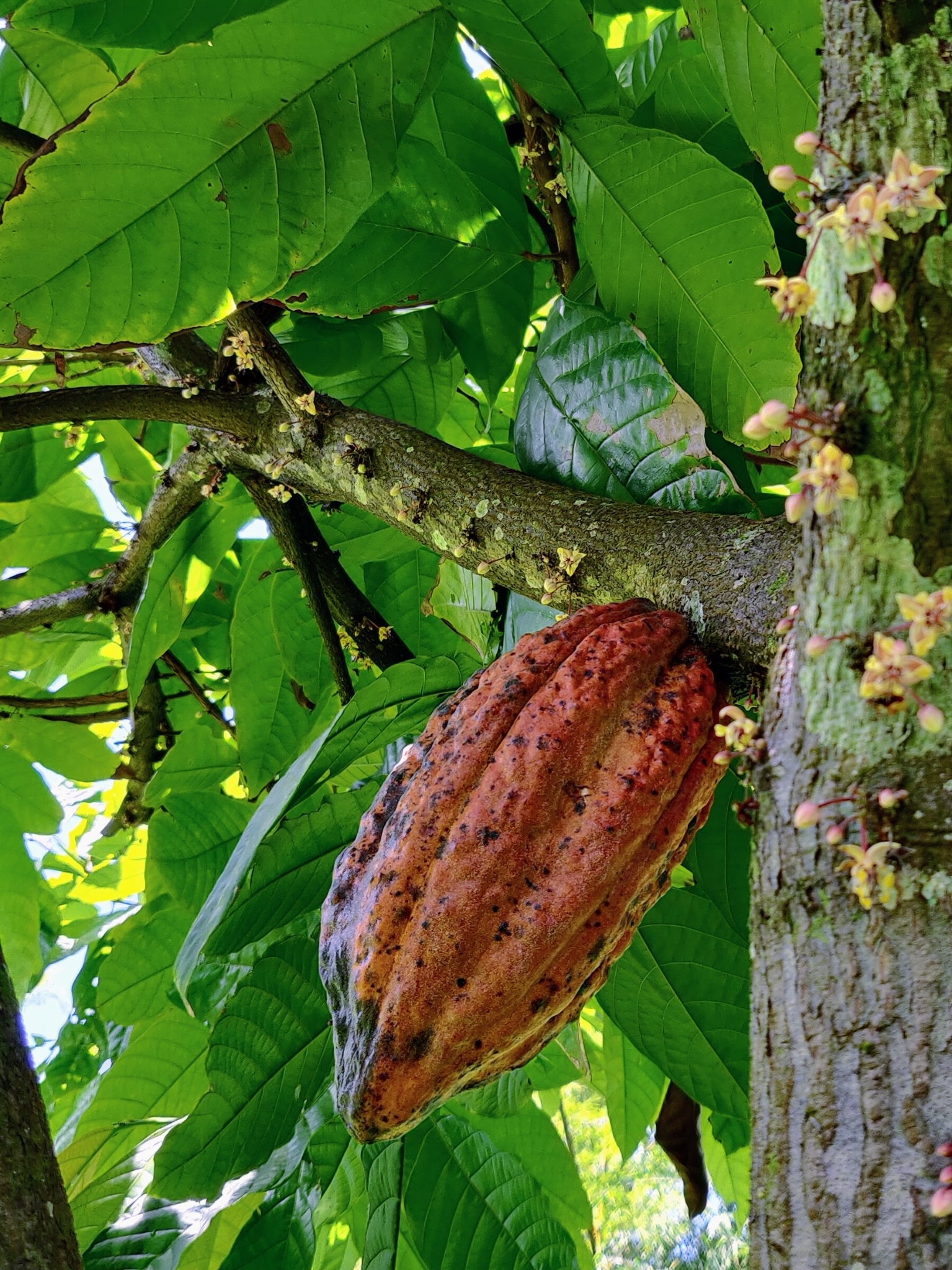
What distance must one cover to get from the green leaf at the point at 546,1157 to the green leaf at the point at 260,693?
55 cm

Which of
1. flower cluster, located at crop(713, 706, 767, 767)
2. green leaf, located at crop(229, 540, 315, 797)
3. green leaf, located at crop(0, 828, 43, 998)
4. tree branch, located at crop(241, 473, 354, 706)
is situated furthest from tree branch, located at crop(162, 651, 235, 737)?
flower cluster, located at crop(713, 706, 767, 767)

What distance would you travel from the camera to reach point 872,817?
0.47 meters

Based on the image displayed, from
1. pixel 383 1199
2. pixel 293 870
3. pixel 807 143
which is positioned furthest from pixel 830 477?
pixel 383 1199

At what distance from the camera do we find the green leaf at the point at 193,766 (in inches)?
66.2

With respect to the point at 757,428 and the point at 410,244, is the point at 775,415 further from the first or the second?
the point at 410,244

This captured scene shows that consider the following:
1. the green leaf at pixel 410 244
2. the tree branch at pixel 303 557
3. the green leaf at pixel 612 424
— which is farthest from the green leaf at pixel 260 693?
the green leaf at pixel 612 424

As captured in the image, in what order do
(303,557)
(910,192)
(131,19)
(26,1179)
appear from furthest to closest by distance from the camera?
(303,557), (131,19), (26,1179), (910,192)

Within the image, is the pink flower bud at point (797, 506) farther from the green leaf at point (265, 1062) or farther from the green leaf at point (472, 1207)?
the green leaf at point (472, 1207)

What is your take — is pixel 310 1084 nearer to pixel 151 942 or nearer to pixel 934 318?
pixel 151 942

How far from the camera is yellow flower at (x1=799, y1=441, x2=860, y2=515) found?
1.50 feet

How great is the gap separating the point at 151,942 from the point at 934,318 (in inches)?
55.6

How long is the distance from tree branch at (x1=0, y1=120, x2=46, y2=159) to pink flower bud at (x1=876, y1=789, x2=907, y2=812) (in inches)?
43.2

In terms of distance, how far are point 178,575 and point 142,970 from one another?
54 cm

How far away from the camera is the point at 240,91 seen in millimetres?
888
